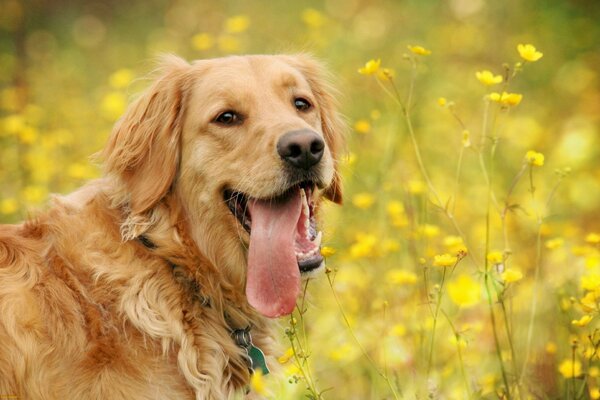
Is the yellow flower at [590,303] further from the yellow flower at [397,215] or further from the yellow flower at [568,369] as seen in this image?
the yellow flower at [397,215]

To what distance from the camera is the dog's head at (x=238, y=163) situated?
3457mm

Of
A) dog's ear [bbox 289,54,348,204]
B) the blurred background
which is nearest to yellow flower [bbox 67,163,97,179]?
the blurred background

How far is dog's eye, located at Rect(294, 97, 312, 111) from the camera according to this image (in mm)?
3914

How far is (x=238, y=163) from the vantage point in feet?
11.7

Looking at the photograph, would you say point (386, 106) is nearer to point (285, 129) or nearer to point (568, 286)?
point (568, 286)

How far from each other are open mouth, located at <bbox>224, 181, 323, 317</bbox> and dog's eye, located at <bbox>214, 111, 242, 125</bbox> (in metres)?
0.31

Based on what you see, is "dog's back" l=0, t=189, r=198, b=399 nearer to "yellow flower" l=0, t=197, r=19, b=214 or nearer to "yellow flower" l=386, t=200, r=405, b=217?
"yellow flower" l=386, t=200, r=405, b=217

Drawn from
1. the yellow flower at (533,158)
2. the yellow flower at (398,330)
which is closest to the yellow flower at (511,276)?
the yellow flower at (533,158)

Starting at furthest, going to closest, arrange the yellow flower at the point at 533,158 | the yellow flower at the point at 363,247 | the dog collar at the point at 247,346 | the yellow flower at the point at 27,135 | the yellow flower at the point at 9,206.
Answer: the yellow flower at the point at 27,135
the yellow flower at the point at 9,206
the yellow flower at the point at 363,247
the dog collar at the point at 247,346
the yellow flower at the point at 533,158

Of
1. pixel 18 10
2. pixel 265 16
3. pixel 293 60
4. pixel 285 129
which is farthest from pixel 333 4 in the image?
pixel 285 129

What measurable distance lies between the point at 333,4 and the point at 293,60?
20.4 feet

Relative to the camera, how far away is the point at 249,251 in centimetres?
350

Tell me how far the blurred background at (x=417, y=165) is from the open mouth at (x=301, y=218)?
0.55ft

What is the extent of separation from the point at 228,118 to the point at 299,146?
43 cm
